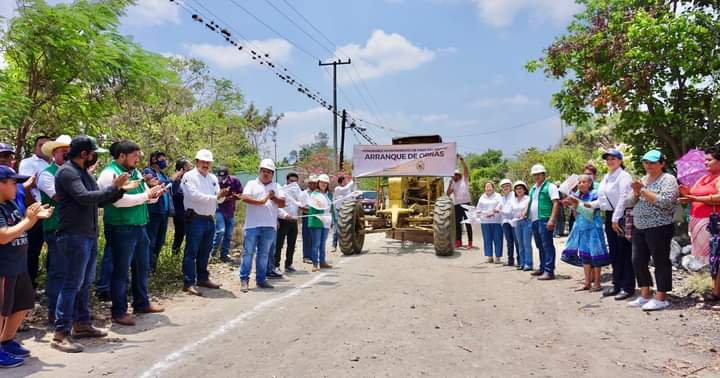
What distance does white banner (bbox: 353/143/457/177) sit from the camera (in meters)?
12.1

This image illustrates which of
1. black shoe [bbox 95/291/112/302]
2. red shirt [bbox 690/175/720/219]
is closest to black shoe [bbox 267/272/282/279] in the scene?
black shoe [bbox 95/291/112/302]

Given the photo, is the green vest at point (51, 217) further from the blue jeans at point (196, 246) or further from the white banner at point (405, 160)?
the white banner at point (405, 160)

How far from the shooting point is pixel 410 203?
13.7 meters

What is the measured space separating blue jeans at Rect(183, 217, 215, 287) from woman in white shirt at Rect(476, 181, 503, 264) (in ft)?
18.0

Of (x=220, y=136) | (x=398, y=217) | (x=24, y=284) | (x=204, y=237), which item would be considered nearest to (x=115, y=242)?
(x=24, y=284)

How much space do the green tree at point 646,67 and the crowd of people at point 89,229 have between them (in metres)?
6.46

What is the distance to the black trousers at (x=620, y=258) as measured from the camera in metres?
6.63

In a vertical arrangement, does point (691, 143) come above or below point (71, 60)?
below

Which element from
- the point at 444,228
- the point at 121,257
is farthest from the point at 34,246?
the point at 444,228

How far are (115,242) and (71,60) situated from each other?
3402 millimetres

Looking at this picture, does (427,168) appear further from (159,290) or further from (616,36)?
(159,290)

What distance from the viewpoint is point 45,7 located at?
705 cm

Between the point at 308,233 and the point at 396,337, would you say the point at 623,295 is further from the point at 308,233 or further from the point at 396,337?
the point at 308,233

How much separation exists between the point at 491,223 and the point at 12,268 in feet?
26.9
